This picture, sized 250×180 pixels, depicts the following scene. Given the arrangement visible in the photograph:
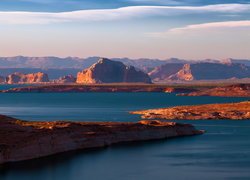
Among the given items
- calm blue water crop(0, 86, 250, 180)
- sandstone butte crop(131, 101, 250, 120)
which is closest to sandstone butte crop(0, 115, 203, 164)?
calm blue water crop(0, 86, 250, 180)

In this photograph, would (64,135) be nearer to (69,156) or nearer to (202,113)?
(69,156)

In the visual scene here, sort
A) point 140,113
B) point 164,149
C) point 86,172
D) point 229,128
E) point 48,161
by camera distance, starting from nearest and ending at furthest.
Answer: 1. point 86,172
2. point 48,161
3. point 164,149
4. point 229,128
5. point 140,113

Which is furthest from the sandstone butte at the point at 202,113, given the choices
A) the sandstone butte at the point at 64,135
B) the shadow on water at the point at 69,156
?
the shadow on water at the point at 69,156

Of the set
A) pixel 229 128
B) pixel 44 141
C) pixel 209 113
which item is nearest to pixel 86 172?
pixel 44 141

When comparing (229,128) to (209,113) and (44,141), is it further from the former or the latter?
(44,141)

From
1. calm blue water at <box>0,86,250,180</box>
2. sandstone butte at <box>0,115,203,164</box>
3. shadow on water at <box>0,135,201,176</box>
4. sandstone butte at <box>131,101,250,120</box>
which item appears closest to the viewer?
calm blue water at <box>0,86,250,180</box>

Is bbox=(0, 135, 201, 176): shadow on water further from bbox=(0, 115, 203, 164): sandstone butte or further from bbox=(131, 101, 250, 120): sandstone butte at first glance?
bbox=(131, 101, 250, 120): sandstone butte

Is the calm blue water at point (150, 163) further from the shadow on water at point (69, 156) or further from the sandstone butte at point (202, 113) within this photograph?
the sandstone butte at point (202, 113)

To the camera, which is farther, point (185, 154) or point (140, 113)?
point (140, 113)

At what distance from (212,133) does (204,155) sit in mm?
29918

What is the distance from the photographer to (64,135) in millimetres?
91688

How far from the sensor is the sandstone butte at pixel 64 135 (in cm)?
8256

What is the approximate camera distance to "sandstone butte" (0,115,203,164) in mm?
82562

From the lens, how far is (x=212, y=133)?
118m
